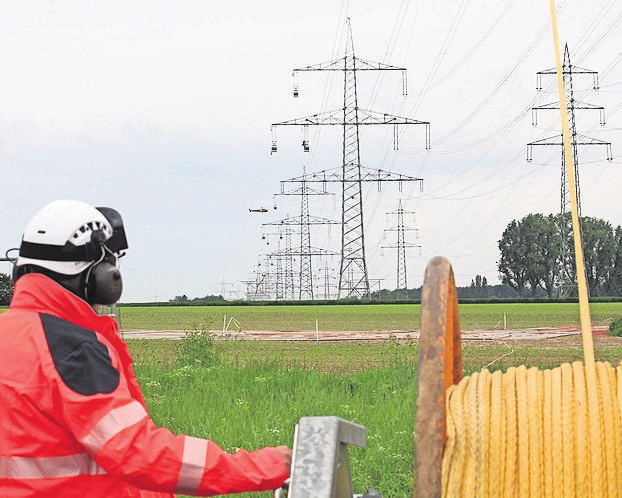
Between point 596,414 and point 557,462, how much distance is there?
16 centimetres

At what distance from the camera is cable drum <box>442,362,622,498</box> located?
2.21 m

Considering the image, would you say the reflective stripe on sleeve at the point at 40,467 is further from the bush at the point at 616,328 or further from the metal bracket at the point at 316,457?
the bush at the point at 616,328

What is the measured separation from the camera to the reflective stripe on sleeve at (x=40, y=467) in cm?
224

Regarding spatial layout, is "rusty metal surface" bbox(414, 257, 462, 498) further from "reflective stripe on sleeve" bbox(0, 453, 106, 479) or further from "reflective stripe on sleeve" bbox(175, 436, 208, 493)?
"reflective stripe on sleeve" bbox(0, 453, 106, 479)

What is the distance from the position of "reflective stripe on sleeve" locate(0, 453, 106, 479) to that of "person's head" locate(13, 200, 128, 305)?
1.46 ft

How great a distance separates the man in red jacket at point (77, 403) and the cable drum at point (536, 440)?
0.47m

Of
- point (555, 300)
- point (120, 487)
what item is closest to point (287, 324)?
point (555, 300)

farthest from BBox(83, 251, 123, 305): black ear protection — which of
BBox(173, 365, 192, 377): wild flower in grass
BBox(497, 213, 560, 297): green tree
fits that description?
BBox(497, 213, 560, 297): green tree

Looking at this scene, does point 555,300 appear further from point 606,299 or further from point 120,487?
point 120,487

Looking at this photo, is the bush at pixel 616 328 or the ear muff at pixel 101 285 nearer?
the ear muff at pixel 101 285

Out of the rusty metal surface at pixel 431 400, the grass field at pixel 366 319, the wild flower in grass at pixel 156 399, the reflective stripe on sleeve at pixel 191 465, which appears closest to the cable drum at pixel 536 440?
the rusty metal surface at pixel 431 400

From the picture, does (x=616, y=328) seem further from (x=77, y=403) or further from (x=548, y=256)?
(x=548, y=256)

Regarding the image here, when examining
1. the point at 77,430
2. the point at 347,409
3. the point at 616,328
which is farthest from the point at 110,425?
the point at 616,328

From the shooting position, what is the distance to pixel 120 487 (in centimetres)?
236
